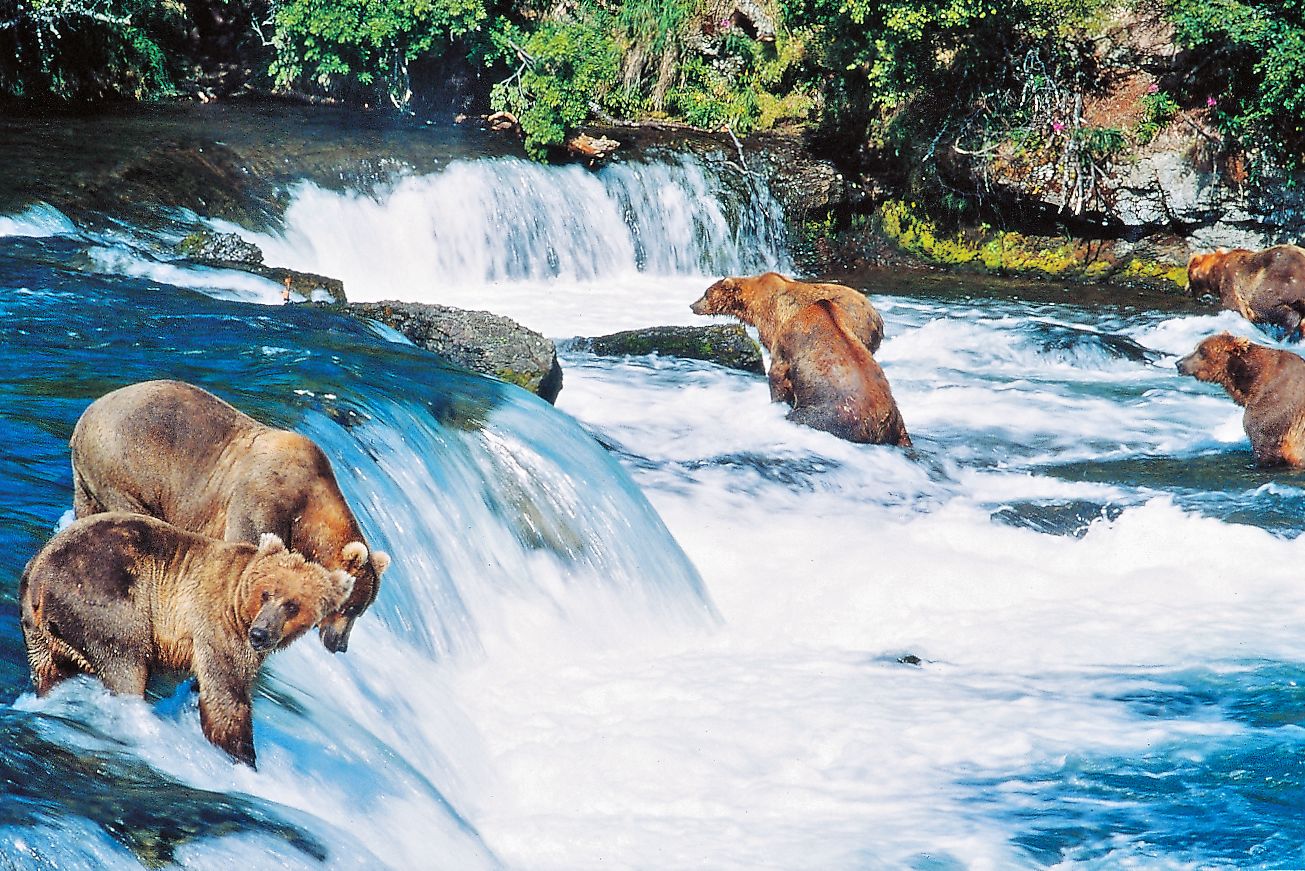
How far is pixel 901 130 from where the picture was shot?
17.5 meters

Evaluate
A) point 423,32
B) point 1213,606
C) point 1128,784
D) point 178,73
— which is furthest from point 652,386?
point 178,73

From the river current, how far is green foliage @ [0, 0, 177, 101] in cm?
517

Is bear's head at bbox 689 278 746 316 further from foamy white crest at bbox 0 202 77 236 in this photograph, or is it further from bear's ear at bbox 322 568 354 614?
bear's ear at bbox 322 568 354 614

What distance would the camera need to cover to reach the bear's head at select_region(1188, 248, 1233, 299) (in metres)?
14.0

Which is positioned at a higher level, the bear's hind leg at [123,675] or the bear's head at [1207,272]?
the bear's head at [1207,272]

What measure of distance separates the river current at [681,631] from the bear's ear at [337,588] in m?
0.47

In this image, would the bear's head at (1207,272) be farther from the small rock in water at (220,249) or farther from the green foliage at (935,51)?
the small rock in water at (220,249)

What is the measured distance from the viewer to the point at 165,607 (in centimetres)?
351

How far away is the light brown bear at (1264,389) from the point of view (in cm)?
891

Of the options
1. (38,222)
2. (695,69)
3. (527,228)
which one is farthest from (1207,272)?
(38,222)

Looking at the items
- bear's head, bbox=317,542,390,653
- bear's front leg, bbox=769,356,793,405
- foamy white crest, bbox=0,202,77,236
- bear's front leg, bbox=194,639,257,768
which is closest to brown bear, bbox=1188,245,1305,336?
bear's front leg, bbox=769,356,793,405

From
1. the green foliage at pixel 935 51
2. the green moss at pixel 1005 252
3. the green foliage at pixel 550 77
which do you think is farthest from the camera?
the green moss at pixel 1005 252

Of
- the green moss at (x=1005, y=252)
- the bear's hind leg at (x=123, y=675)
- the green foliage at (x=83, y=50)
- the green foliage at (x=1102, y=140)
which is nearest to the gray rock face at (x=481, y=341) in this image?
the bear's hind leg at (x=123, y=675)

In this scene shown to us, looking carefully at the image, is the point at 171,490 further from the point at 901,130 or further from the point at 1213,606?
the point at 901,130
